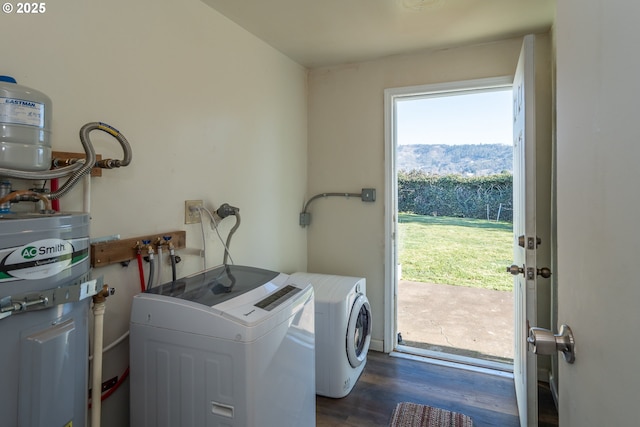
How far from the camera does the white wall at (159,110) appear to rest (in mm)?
1224

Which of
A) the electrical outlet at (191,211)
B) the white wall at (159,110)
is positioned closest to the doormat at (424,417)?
the white wall at (159,110)

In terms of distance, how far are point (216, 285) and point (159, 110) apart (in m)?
0.85

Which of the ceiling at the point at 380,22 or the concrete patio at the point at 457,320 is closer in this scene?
the ceiling at the point at 380,22

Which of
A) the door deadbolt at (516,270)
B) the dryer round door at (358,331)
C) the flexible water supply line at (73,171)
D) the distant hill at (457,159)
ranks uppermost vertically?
the distant hill at (457,159)

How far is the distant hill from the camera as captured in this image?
3551mm

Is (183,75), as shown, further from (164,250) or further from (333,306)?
(333,306)

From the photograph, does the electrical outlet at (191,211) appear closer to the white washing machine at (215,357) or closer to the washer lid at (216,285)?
the washer lid at (216,285)

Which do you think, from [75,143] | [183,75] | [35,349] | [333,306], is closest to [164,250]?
[75,143]

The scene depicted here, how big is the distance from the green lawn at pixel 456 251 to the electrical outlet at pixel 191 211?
2.66 metres

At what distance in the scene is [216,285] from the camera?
1.49 m

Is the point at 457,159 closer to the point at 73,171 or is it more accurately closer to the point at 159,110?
the point at 159,110

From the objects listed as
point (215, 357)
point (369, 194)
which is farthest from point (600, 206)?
point (369, 194)

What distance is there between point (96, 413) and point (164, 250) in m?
0.66

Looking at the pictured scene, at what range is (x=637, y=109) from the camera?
41 cm
